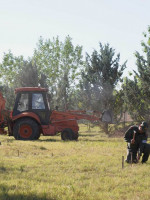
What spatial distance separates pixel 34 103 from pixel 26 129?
146 cm

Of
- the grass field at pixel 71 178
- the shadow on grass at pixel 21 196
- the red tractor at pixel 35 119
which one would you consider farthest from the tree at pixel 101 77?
the shadow on grass at pixel 21 196

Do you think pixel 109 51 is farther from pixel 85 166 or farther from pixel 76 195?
pixel 76 195

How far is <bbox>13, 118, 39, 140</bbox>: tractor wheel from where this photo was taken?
18328 millimetres

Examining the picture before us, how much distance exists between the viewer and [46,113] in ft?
61.2

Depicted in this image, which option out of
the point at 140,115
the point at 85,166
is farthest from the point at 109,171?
the point at 140,115

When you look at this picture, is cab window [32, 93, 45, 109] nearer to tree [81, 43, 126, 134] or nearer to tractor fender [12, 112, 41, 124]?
tractor fender [12, 112, 41, 124]

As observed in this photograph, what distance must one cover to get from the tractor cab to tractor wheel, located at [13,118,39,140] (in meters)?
0.45

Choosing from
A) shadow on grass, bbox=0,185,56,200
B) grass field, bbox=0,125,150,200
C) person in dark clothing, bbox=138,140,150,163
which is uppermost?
person in dark clothing, bbox=138,140,150,163

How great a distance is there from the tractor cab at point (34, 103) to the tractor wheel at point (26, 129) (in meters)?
0.45

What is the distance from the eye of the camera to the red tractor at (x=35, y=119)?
60.5 feet

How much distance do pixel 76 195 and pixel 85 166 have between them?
311 centimetres

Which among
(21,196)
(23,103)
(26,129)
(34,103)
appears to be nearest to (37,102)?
(34,103)

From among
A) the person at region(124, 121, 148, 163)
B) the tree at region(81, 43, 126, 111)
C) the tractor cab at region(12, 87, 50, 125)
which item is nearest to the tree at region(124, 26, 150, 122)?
the tree at region(81, 43, 126, 111)

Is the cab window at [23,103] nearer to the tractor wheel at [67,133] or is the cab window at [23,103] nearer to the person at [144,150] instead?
the tractor wheel at [67,133]
